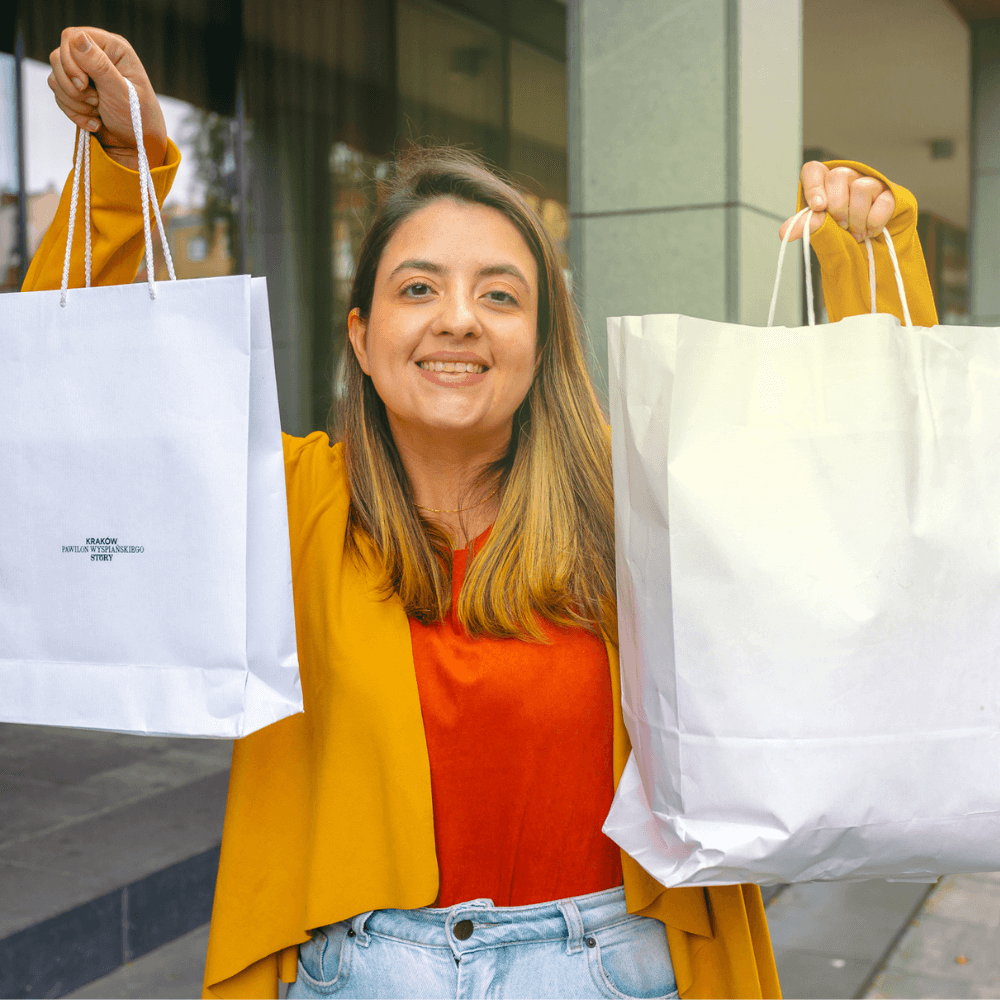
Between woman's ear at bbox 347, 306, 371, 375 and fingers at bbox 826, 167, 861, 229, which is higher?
fingers at bbox 826, 167, 861, 229

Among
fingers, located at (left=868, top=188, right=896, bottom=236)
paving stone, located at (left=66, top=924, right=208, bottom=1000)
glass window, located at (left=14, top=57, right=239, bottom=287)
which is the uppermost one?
glass window, located at (left=14, top=57, right=239, bottom=287)

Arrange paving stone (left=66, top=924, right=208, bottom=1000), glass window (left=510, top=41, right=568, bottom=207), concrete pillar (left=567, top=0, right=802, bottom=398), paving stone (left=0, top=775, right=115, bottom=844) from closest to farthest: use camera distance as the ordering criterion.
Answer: paving stone (left=66, top=924, right=208, bottom=1000) → concrete pillar (left=567, top=0, right=802, bottom=398) → paving stone (left=0, top=775, right=115, bottom=844) → glass window (left=510, top=41, right=568, bottom=207)

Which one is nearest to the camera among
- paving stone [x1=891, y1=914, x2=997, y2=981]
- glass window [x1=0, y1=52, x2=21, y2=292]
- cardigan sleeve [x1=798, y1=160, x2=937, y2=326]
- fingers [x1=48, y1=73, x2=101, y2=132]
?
fingers [x1=48, y1=73, x2=101, y2=132]

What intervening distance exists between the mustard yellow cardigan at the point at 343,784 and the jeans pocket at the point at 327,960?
0.10 ft

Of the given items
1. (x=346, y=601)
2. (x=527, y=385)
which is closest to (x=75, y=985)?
(x=346, y=601)

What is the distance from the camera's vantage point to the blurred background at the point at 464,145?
354 centimetres

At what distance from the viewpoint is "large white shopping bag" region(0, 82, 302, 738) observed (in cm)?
115

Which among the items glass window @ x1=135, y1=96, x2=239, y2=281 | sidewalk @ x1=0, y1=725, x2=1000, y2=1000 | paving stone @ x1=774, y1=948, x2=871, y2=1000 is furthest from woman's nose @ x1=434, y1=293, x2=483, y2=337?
glass window @ x1=135, y1=96, x2=239, y2=281

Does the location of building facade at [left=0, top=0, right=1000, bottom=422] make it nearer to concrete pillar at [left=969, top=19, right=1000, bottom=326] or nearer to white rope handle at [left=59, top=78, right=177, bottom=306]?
concrete pillar at [left=969, top=19, right=1000, bottom=326]

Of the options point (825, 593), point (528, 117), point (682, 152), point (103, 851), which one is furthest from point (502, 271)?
point (528, 117)

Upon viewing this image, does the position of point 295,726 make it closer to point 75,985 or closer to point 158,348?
point 158,348

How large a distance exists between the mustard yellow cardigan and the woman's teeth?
0.83ft

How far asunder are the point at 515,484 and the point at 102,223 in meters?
0.67

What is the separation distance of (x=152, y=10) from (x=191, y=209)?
1223mm
